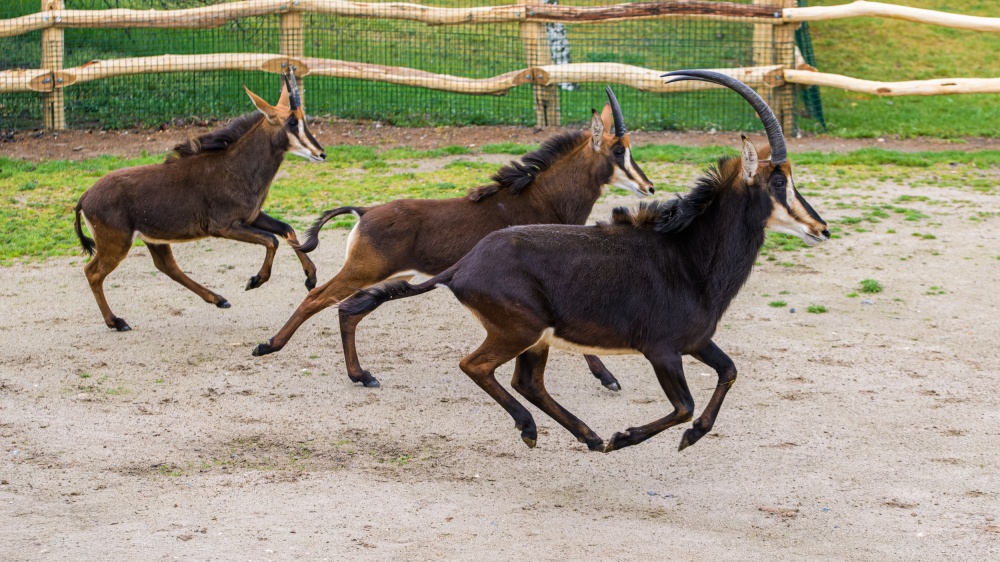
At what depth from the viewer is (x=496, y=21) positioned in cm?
1727

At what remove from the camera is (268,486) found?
256 inches

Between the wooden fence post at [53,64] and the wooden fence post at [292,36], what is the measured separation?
3277mm

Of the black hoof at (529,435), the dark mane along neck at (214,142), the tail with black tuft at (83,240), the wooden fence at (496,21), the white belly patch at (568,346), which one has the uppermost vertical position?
the wooden fence at (496,21)

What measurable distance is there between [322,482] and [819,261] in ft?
21.3

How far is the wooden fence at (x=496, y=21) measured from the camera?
54.1 feet

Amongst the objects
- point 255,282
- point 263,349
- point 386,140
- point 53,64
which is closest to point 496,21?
point 386,140

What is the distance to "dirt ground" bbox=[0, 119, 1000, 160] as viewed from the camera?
53.3 ft

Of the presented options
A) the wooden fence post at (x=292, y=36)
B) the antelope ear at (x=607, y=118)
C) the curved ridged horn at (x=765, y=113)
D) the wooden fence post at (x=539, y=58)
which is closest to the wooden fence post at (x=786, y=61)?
the wooden fence post at (x=539, y=58)

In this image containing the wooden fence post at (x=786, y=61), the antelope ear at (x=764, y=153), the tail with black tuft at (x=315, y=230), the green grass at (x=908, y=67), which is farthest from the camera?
the green grass at (x=908, y=67)

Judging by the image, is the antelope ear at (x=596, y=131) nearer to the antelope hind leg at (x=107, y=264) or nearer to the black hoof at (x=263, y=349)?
the black hoof at (x=263, y=349)

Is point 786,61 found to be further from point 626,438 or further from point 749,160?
point 626,438

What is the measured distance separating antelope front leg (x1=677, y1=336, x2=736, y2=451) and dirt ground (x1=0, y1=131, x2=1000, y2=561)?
11.2 inches

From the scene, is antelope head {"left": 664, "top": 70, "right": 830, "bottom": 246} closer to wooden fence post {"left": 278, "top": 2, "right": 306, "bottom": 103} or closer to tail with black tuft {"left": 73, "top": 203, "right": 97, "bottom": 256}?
tail with black tuft {"left": 73, "top": 203, "right": 97, "bottom": 256}

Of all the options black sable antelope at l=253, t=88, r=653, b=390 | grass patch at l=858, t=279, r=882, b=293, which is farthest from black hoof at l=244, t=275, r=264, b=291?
grass patch at l=858, t=279, r=882, b=293
